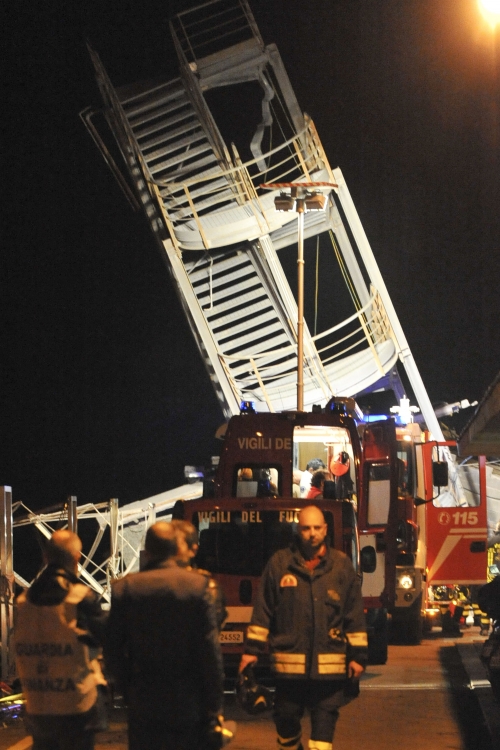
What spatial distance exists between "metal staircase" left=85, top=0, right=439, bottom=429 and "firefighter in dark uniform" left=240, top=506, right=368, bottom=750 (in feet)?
54.2

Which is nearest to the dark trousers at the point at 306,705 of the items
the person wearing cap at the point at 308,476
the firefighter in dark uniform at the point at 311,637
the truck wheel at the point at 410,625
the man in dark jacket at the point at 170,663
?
the firefighter in dark uniform at the point at 311,637

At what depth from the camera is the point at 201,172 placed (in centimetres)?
2573

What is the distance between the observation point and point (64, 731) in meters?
5.67

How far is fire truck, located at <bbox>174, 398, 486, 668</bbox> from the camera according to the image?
11.7 metres

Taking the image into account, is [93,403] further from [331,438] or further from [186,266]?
[331,438]

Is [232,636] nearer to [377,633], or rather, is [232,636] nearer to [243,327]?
[377,633]

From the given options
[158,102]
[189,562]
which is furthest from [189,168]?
[189,562]

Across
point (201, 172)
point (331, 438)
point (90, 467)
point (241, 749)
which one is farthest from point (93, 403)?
point (241, 749)

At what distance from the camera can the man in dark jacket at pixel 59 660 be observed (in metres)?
5.67

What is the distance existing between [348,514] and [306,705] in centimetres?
495

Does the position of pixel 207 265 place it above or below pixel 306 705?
above

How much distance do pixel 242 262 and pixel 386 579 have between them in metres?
11.7

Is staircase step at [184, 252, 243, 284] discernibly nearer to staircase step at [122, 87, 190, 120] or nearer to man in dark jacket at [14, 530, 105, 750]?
staircase step at [122, 87, 190, 120]

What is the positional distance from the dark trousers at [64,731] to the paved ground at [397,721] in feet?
10.5
